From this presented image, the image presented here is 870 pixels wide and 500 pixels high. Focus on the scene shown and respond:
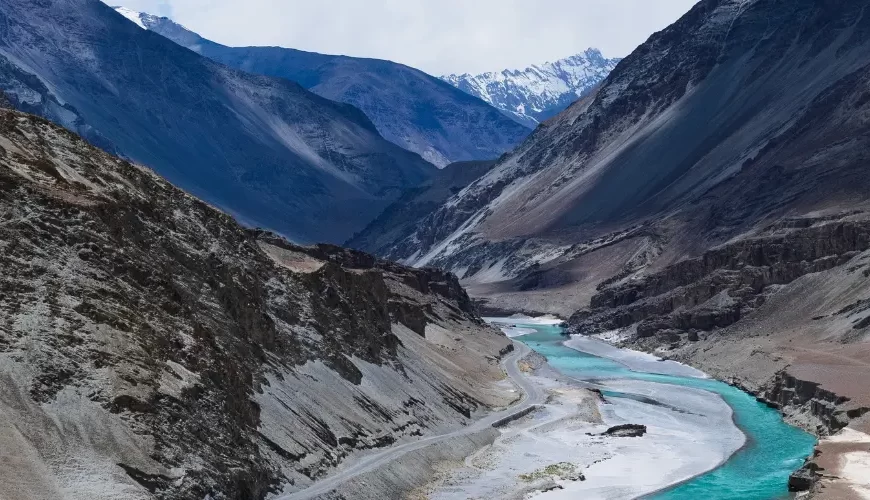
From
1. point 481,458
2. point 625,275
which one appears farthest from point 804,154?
point 481,458

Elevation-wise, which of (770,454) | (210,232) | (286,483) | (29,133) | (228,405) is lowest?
(770,454)

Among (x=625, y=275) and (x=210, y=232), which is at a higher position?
(x=210, y=232)

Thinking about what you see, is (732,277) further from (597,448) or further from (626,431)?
(597,448)

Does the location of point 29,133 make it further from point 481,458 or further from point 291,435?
point 481,458

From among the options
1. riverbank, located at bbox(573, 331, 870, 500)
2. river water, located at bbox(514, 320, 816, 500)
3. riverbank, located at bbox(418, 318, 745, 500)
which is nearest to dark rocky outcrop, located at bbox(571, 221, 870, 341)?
riverbank, located at bbox(573, 331, 870, 500)

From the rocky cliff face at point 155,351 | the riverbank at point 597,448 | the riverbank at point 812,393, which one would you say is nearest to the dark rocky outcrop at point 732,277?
the riverbank at point 812,393

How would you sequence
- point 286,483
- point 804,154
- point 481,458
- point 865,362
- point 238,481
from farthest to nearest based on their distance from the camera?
point 804,154, point 865,362, point 481,458, point 286,483, point 238,481

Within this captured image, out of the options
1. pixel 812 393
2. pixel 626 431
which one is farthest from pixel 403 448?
pixel 812 393
